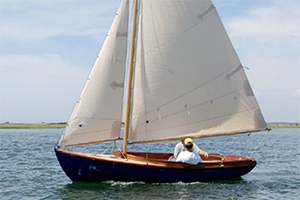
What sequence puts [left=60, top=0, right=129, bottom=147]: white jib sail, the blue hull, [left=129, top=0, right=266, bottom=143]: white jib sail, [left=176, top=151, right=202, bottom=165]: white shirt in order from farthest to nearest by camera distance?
1. [left=129, top=0, right=266, bottom=143]: white jib sail
2. [left=60, top=0, right=129, bottom=147]: white jib sail
3. [left=176, top=151, right=202, bottom=165]: white shirt
4. the blue hull

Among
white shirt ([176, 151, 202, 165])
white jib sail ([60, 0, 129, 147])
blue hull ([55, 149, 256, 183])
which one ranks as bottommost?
blue hull ([55, 149, 256, 183])

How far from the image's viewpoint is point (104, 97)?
20.2 meters

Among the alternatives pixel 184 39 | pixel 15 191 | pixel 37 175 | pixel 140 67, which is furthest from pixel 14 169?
pixel 184 39

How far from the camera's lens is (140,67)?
20578 millimetres

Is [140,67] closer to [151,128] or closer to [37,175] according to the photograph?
[151,128]

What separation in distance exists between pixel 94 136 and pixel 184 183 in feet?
14.1

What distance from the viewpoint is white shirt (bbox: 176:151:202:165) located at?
1983cm

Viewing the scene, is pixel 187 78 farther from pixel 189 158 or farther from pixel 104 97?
pixel 104 97

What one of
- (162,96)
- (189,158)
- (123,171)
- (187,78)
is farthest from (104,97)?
(189,158)

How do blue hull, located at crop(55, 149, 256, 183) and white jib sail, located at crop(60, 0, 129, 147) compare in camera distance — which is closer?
blue hull, located at crop(55, 149, 256, 183)

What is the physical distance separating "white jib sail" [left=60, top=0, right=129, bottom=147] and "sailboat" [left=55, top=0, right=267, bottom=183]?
42 mm

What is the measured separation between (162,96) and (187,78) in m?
1.37

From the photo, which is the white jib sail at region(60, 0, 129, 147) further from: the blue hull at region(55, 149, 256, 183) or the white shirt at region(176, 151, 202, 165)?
the white shirt at region(176, 151, 202, 165)

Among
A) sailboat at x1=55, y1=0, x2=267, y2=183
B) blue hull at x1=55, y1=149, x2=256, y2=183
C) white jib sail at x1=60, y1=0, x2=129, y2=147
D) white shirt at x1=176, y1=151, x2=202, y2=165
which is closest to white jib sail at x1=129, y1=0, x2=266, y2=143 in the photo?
sailboat at x1=55, y1=0, x2=267, y2=183
